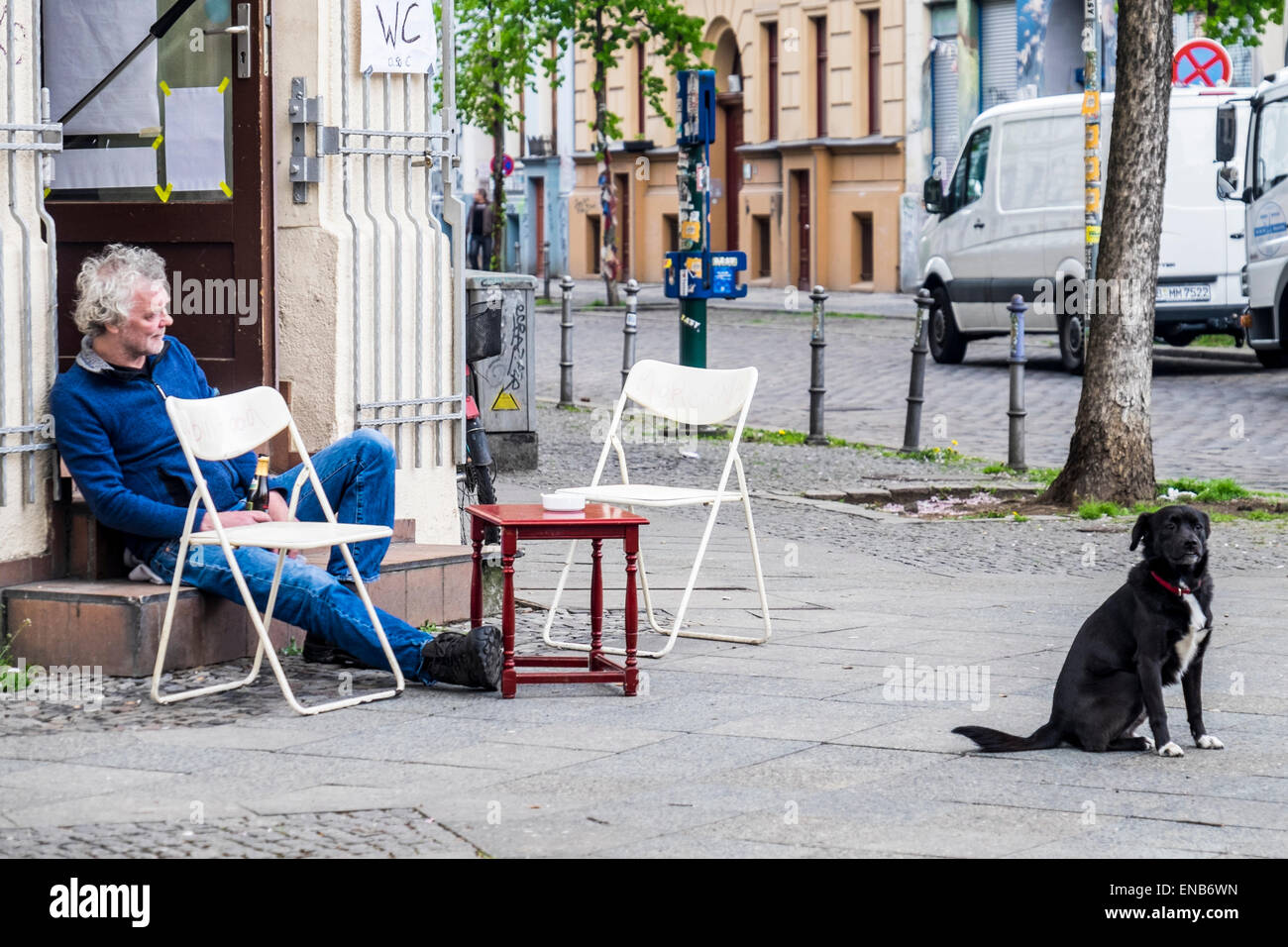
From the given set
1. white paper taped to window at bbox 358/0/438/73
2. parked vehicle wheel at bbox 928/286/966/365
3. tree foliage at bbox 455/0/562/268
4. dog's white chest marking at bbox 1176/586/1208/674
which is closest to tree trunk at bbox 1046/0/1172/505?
white paper taped to window at bbox 358/0/438/73

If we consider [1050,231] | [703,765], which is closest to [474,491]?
[703,765]

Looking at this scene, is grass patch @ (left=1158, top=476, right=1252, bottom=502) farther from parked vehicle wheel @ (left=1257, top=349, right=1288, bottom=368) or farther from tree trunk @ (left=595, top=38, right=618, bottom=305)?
tree trunk @ (left=595, top=38, right=618, bottom=305)

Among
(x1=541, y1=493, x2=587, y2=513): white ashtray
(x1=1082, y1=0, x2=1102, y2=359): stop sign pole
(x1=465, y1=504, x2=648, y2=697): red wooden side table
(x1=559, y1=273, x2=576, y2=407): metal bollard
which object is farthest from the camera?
(x1=559, y1=273, x2=576, y2=407): metal bollard

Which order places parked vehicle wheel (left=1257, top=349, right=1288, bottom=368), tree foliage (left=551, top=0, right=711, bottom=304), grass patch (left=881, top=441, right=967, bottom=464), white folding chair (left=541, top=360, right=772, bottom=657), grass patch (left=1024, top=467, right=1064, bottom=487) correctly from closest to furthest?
white folding chair (left=541, top=360, right=772, bottom=657), grass patch (left=1024, top=467, right=1064, bottom=487), grass patch (left=881, top=441, right=967, bottom=464), parked vehicle wheel (left=1257, top=349, right=1288, bottom=368), tree foliage (left=551, top=0, right=711, bottom=304)

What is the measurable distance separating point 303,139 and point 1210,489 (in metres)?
6.11

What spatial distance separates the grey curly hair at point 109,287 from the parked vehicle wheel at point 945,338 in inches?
625

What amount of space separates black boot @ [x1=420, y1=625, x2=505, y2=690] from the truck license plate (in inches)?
576

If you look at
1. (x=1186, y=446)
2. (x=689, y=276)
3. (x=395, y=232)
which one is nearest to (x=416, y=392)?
(x=395, y=232)

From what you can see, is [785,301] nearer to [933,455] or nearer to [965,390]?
[965,390]

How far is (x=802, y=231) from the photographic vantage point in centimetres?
3934

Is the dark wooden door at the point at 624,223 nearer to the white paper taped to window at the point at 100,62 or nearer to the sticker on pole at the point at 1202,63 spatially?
the sticker on pole at the point at 1202,63

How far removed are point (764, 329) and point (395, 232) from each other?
63.8 ft

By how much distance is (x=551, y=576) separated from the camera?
912cm

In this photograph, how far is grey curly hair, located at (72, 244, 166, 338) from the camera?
22.0 feet
